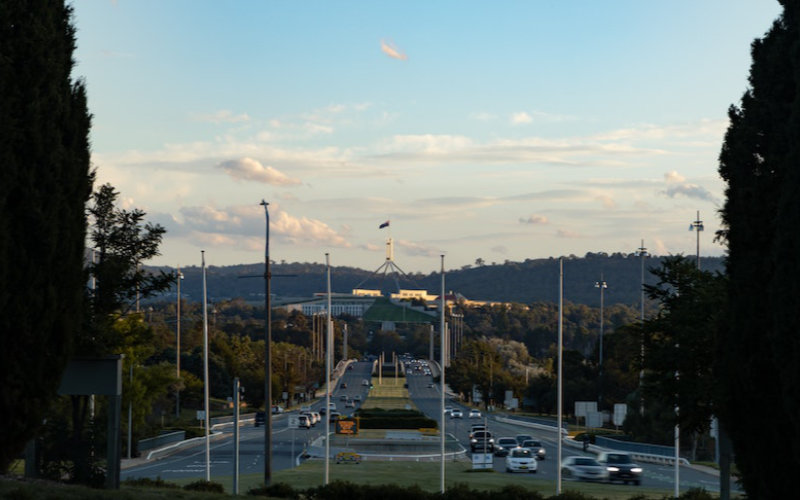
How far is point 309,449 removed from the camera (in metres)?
69.1

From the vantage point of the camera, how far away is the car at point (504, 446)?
7025 centimetres

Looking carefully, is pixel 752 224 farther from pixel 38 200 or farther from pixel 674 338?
pixel 38 200

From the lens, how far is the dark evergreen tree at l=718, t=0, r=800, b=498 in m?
16.8

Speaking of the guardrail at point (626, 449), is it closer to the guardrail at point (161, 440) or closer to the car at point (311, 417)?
the car at point (311, 417)

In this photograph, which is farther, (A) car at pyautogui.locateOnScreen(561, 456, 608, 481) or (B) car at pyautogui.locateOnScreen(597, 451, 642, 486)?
(A) car at pyautogui.locateOnScreen(561, 456, 608, 481)

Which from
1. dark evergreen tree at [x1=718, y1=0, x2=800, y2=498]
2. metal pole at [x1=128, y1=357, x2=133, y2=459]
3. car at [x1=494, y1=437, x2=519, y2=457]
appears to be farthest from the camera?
car at [x1=494, y1=437, x2=519, y2=457]

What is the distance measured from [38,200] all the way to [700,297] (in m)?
16.9

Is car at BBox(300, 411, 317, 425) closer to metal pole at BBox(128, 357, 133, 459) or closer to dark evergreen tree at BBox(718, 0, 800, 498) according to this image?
metal pole at BBox(128, 357, 133, 459)

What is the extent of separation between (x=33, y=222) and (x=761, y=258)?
1226 centimetres

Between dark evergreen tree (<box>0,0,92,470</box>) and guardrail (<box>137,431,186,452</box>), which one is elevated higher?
dark evergreen tree (<box>0,0,92,470</box>)

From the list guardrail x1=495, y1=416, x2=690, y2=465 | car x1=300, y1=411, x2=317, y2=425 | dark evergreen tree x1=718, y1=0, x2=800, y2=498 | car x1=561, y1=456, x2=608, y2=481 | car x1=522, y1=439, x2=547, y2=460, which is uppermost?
dark evergreen tree x1=718, y1=0, x2=800, y2=498

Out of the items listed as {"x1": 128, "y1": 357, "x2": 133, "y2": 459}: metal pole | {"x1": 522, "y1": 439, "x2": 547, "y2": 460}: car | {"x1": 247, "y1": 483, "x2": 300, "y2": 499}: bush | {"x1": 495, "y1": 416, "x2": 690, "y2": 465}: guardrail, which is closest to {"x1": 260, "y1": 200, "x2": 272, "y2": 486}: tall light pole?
{"x1": 247, "y1": 483, "x2": 300, "y2": 499}: bush

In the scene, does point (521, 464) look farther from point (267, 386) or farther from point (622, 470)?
point (267, 386)

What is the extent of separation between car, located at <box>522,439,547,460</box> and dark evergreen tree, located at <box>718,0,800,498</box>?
160ft
